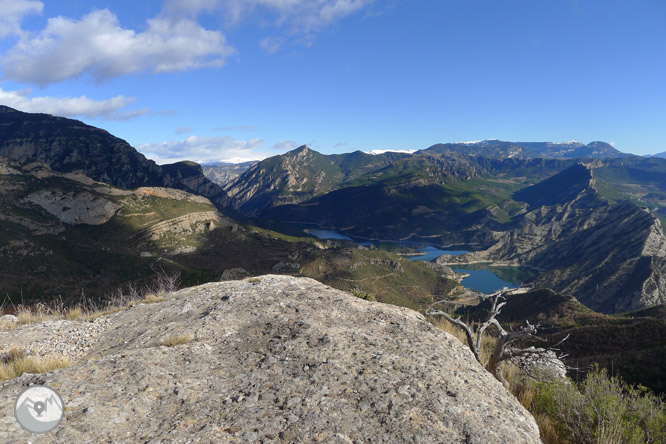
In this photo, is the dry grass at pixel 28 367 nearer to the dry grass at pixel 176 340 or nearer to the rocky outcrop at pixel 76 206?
the dry grass at pixel 176 340

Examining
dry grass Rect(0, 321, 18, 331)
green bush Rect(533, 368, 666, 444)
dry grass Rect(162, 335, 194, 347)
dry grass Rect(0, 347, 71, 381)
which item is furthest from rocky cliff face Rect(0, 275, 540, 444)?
dry grass Rect(0, 321, 18, 331)

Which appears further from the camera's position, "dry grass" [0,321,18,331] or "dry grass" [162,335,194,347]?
"dry grass" [0,321,18,331]

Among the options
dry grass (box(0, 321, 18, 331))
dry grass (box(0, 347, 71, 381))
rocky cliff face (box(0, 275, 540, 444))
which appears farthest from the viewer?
dry grass (box(0, 321, 18, 331))

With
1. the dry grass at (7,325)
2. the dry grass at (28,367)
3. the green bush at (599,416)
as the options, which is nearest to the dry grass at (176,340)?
the dry grass at (28,367)

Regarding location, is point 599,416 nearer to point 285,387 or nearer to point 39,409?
point 285,387

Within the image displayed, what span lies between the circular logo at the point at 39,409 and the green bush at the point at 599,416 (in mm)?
9805

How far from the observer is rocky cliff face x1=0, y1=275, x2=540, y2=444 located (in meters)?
5.38

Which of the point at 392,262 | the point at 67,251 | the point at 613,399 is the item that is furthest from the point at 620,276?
the point at 67,251

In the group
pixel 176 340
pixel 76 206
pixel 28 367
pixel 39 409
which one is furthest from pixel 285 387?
pixel 76 206

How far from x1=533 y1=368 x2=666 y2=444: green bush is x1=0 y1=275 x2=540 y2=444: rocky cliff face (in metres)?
1.00

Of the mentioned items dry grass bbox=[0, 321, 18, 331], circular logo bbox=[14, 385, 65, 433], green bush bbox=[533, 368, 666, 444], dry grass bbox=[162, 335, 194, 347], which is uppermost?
circular logo bbox=[14, 385, 65, 433]

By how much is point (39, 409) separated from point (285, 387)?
4455 mm

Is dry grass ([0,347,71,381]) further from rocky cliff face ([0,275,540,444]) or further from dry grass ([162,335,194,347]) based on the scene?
dry grass ([162,335,194,347])

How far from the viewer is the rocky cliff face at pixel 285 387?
5375 millimetres
